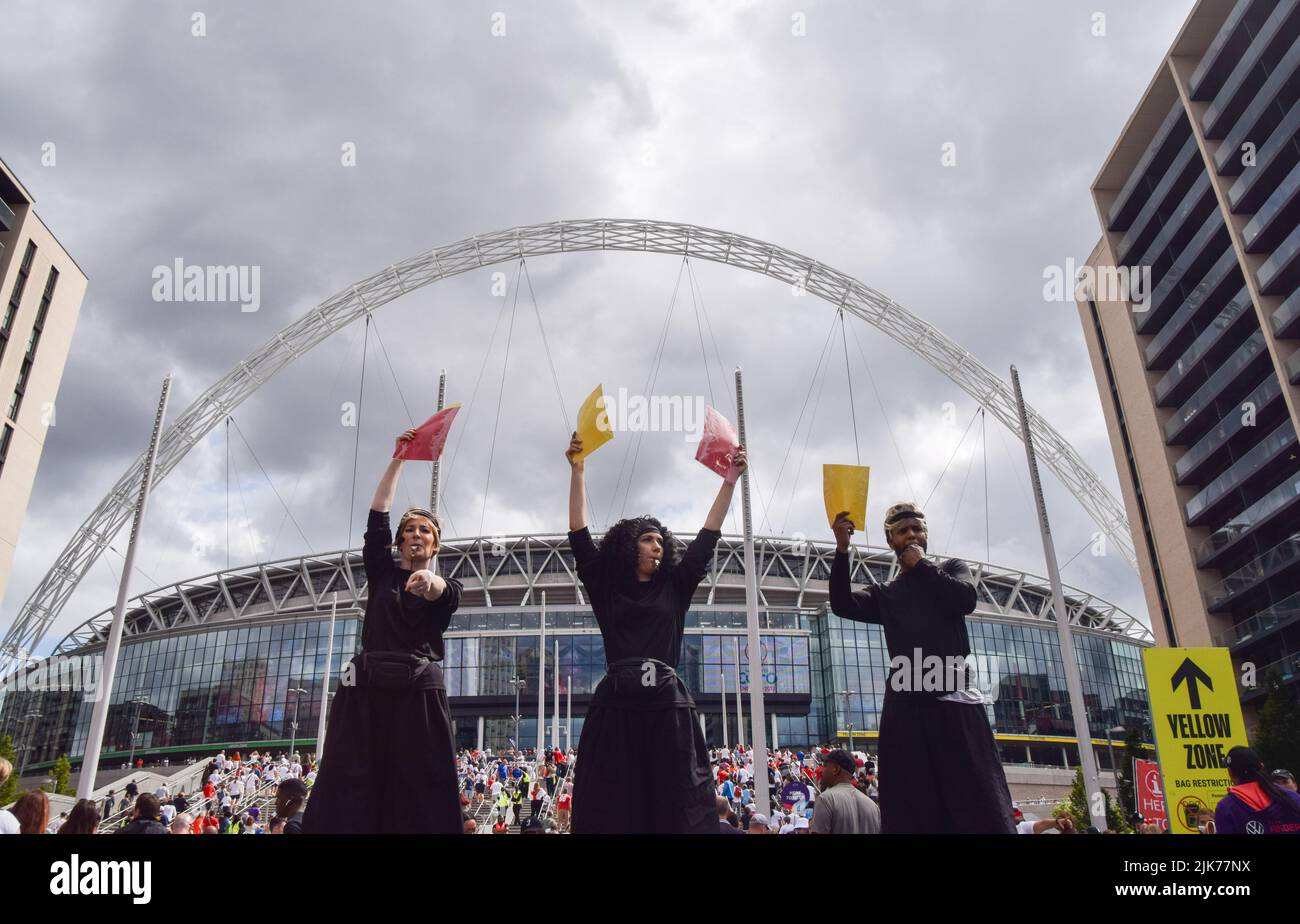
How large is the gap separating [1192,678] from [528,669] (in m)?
64.6

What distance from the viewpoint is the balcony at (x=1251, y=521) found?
4503cm

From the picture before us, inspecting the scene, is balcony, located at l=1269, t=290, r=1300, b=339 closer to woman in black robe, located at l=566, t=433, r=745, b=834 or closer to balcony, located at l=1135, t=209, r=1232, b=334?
balcony, located at l=1135, t=209, r=1232, b=334

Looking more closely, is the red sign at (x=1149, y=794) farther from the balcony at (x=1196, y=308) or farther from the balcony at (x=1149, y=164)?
the balcony at (x=1149, y=164)

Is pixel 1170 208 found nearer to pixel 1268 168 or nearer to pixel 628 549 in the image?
pixel 1268 168

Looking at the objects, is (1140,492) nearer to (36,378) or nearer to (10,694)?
(36,378)

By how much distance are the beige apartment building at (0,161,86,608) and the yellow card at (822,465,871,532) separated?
57.5 m

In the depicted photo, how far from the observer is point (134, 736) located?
75.3 m

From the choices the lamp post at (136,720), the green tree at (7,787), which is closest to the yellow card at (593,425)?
the green tree at (7,787)

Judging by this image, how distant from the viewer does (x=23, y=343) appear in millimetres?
54594

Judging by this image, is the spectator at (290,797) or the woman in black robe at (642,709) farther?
the spectator at (290,797)

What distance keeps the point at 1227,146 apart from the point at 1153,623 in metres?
26.9

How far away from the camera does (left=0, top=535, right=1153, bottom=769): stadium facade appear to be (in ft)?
238

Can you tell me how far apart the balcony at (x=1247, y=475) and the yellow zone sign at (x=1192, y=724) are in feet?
133

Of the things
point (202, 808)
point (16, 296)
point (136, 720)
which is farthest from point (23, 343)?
point (202, 808)
